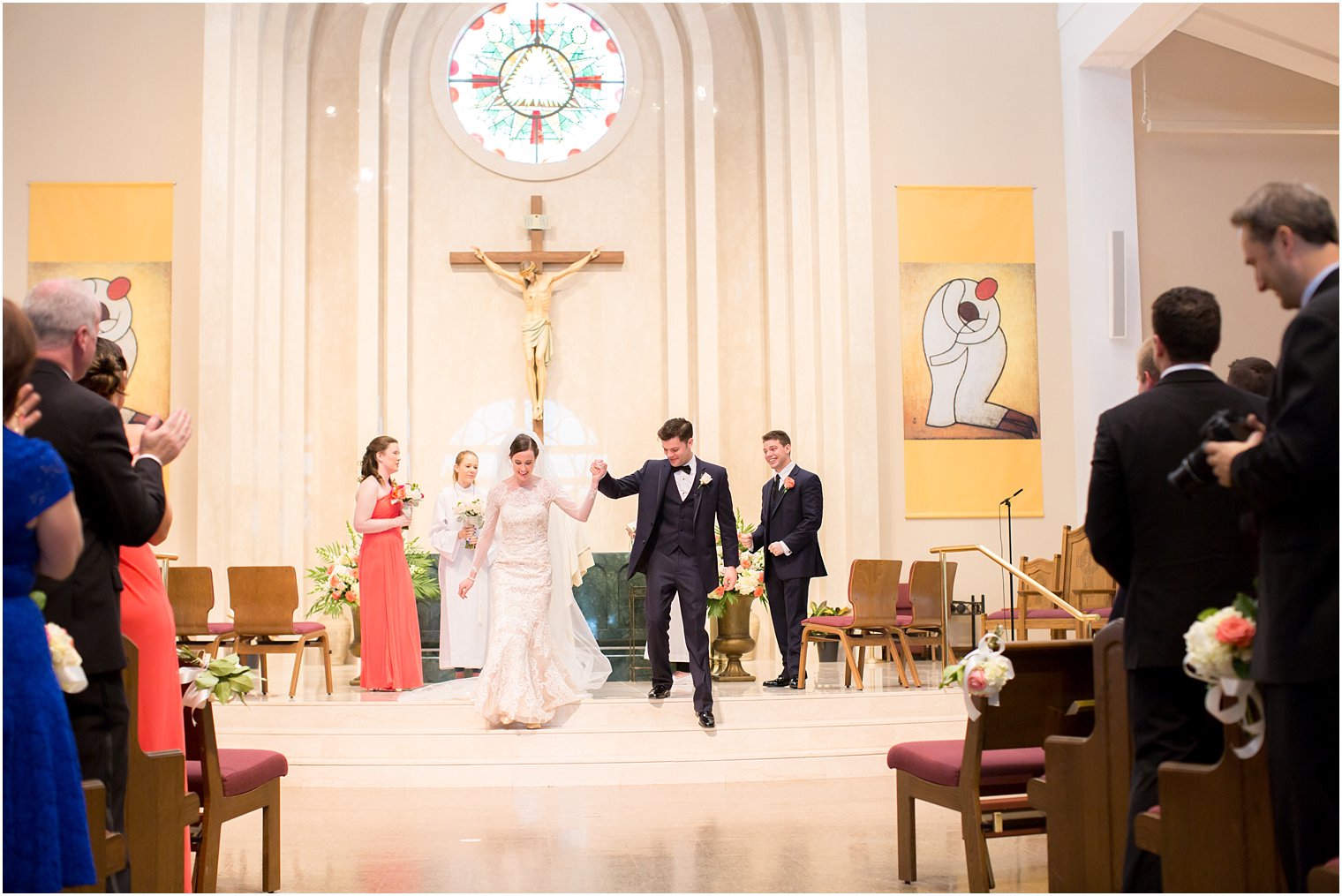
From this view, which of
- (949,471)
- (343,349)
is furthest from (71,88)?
(949,471)

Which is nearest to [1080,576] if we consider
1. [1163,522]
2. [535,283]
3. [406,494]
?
[406,494]

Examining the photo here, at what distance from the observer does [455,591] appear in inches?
411

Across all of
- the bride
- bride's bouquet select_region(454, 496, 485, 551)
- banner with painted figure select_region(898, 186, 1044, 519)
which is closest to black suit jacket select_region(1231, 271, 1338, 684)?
the bride

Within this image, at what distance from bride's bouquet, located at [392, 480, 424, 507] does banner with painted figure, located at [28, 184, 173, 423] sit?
12.5ft

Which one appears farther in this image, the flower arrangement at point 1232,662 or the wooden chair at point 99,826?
the wooden chair at point 99,826

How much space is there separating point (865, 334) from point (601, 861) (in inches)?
303

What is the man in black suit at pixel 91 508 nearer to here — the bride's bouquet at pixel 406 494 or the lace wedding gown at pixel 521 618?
the lace wedding gown at pixel 521 618

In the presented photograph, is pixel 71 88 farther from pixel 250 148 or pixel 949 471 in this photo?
pixel 949 471

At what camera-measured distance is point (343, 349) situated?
13.5m

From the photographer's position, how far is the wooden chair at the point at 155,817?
3.98 meters

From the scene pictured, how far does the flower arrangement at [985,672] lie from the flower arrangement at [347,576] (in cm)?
624

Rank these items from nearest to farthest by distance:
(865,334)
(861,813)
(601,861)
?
(601,861), (861,813), (865,334)

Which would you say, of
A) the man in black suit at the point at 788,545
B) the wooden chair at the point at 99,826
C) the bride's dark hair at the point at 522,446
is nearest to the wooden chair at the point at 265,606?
the bride's dark hair at the point at 522,446

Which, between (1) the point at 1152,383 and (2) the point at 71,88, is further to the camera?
(2) the point at 71,88
